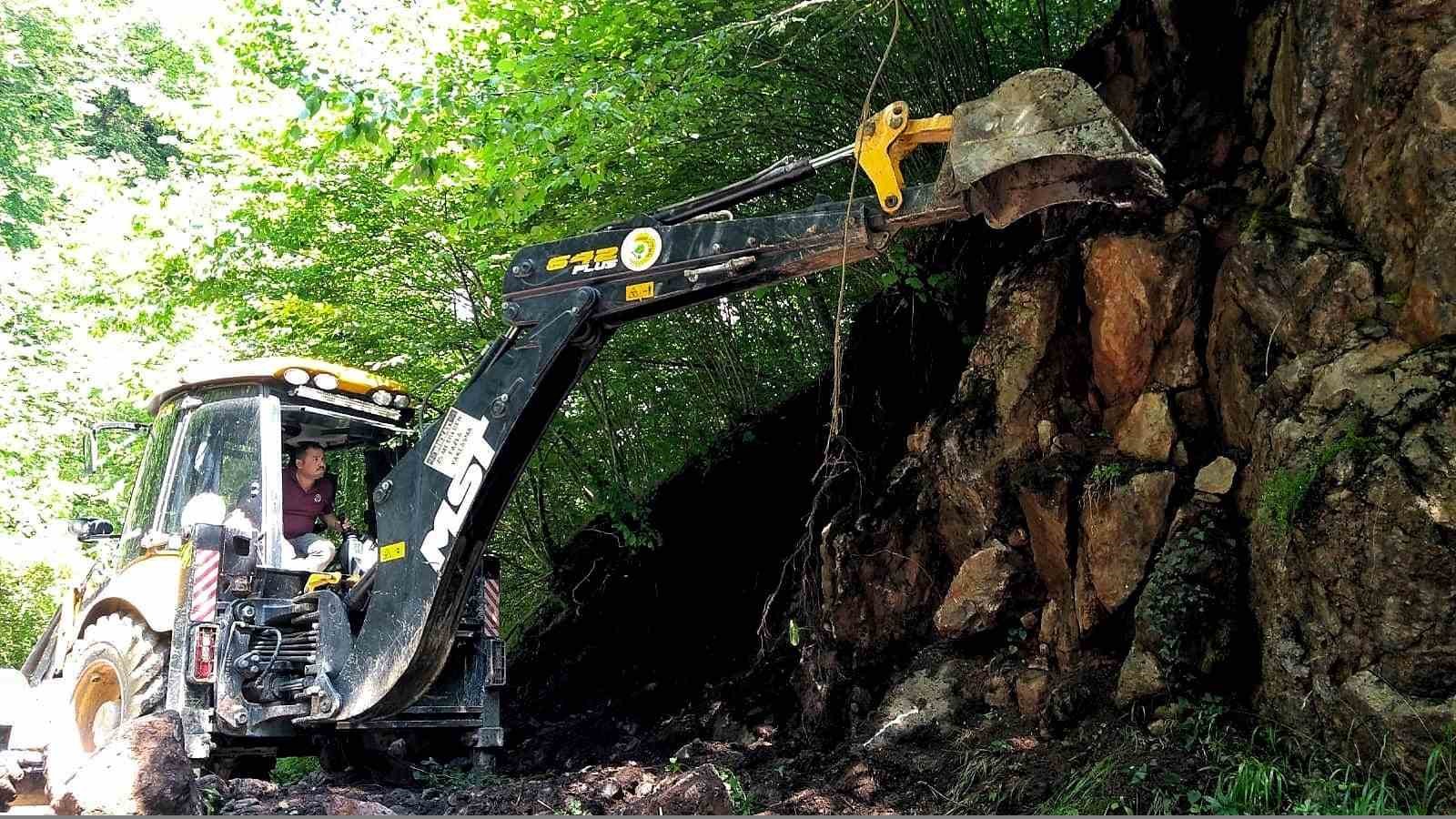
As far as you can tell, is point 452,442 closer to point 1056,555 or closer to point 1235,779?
point 1056,555

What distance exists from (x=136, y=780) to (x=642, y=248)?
3.40 meters

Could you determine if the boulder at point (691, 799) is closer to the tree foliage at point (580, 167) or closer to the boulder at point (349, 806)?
the boulder at point (349, 806)

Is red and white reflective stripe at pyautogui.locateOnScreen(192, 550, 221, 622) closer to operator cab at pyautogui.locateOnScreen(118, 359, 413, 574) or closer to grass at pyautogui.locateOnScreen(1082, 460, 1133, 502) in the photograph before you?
operator cab at pyautogui.locateOnScreen(118, 359, 413, 574)

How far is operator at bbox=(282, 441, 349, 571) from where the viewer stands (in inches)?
275

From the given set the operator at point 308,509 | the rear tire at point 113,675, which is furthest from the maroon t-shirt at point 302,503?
the rear tire at point 113,675

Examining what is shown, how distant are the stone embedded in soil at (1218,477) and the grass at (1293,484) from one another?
1.37ft

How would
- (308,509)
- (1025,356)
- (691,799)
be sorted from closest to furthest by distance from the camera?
(691,799) → (1025,356) → (308,509)

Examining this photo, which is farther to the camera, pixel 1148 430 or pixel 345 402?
pixel 345 402

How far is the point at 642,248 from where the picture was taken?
5770 millimetres

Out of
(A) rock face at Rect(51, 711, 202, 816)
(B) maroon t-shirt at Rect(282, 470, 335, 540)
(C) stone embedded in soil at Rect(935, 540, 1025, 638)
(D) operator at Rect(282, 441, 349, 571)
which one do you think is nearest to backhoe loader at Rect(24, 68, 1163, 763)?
(D) operator at Rect(282, 441, 349, 571)

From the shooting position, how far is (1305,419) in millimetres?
5223

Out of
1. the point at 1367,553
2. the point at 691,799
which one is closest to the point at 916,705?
the point at 691,799

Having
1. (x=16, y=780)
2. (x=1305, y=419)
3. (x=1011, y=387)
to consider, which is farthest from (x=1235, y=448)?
(x=16, y=780)

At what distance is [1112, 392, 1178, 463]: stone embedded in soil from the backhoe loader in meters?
1.62
